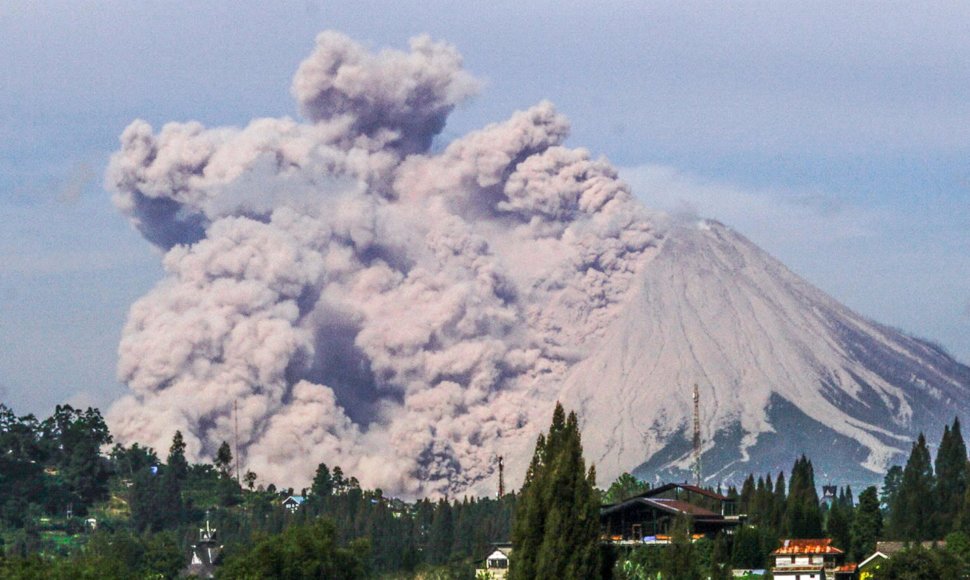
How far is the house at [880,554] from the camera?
341 ft

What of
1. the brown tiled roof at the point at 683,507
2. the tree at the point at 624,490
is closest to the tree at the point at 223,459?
the tree at the point at 624,490

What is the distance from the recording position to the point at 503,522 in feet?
448

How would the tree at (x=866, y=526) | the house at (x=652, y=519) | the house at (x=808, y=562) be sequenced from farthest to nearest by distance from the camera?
the tree at (x=866, y=526) → the house at (x=652, y=519) → the house at (x=808, y=562)

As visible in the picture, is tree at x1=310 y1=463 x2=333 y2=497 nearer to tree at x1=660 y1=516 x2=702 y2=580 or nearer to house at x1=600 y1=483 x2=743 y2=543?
house at x1=600 y1=483 x2=743 y2=543

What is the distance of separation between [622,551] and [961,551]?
15.6 metres

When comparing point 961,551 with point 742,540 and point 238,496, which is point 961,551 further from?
point 238,496

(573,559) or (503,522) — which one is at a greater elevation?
(503,522)

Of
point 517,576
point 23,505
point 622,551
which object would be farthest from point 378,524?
point 517,576

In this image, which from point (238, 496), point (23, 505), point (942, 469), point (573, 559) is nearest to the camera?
point (573, 559)

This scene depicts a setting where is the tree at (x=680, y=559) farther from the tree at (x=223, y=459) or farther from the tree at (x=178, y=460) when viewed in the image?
the tree at (x=223, y=459)

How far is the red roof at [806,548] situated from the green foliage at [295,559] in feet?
80.9

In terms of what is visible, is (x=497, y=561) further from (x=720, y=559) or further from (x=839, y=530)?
(x=720, y=559)

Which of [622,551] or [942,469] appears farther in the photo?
[942,469]

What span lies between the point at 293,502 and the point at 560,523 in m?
93.2
